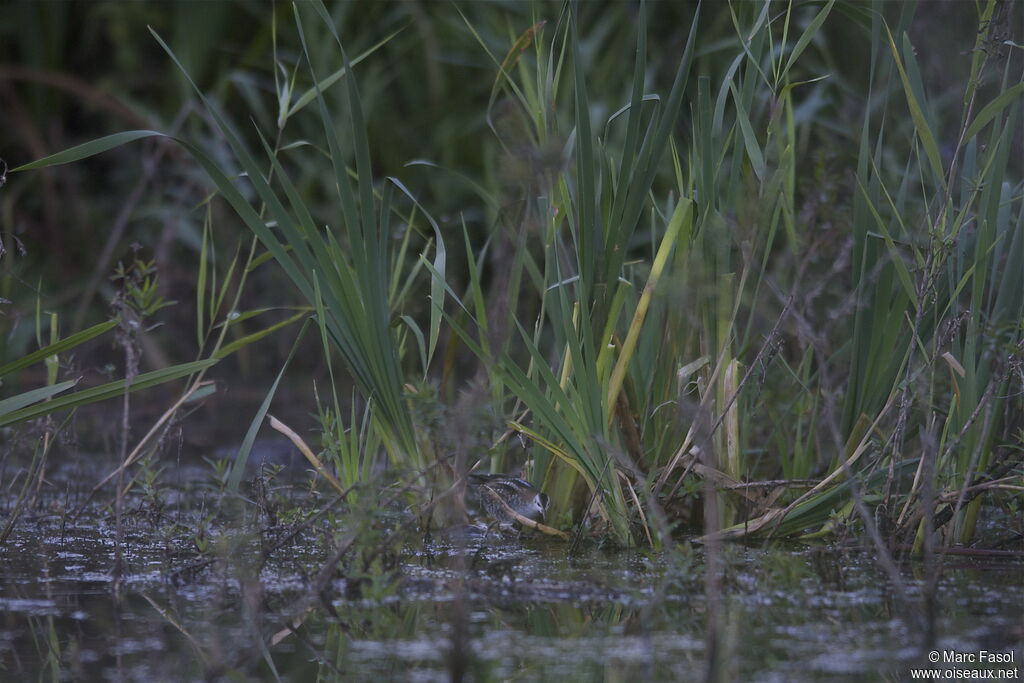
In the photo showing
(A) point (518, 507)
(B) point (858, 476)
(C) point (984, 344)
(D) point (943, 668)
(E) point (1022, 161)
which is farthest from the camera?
(E) point (1022, 161)

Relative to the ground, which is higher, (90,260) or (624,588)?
(90,260)

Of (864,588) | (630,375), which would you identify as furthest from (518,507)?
(864,588)

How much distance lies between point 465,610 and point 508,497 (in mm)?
855

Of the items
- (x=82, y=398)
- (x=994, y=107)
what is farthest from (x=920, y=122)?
(x=82, y=398)

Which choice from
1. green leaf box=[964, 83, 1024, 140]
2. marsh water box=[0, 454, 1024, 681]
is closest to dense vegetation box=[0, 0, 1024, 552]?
green leaf box=[964, 83, 1024, 140]

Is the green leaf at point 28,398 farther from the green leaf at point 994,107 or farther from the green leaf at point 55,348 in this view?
the green leaf at point 994,107

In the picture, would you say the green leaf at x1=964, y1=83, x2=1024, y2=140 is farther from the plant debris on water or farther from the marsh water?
the marsh water

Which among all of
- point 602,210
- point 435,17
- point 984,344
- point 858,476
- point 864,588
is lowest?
point 864,588

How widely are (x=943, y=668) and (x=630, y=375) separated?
1.02 meters

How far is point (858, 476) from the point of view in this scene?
197 centimetres

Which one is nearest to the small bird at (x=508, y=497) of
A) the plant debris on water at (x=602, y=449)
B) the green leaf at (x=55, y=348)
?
the plant debris on water at (x=602, y=449)

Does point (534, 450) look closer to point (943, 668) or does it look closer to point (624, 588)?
point (624, 588)

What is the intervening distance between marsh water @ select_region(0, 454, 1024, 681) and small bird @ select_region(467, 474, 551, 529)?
5 centimetres

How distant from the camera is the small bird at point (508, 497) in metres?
2.22
